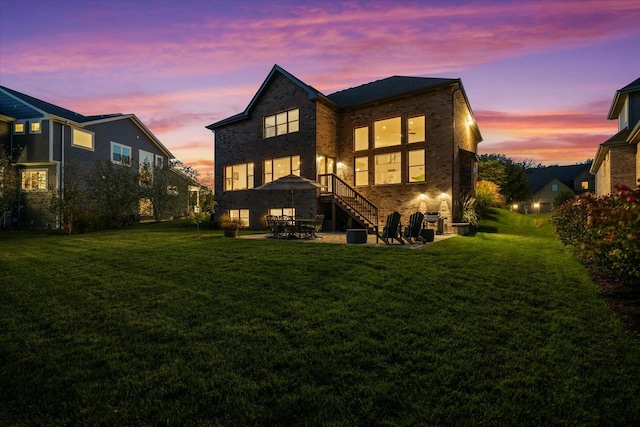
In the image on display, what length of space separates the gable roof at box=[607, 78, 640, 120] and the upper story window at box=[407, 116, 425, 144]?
12.3 meters

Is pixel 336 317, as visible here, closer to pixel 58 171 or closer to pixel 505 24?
pixel 505 24

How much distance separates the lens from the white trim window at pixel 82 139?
2180 cm

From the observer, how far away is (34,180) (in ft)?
68.7

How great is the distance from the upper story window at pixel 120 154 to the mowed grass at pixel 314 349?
71.6ft

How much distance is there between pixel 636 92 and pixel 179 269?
2546 centimetres

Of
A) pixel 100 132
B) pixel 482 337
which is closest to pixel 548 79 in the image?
pixel 482 337

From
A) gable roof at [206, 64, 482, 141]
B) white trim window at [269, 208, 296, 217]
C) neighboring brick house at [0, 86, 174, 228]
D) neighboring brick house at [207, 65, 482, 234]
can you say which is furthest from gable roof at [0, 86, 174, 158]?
white trim window at [269, 208, 296, 217]

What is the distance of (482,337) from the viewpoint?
365 cm

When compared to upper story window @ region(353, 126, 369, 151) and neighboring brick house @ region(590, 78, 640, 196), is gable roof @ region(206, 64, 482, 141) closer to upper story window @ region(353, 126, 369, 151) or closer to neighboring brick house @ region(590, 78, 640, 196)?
upper story window @ region(353, 126, 369, 151)

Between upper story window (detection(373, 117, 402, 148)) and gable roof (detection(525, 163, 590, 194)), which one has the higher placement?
gable roof (detection(525, 163, 590, 194))

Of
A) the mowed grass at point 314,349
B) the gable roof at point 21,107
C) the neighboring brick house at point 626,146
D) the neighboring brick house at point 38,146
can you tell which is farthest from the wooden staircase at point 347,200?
the gable roof at point 21,107

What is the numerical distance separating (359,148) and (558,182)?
171 feet

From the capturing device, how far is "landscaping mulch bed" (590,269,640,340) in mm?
4083

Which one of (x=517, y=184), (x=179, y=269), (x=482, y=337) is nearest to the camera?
(x=482, y=337)
